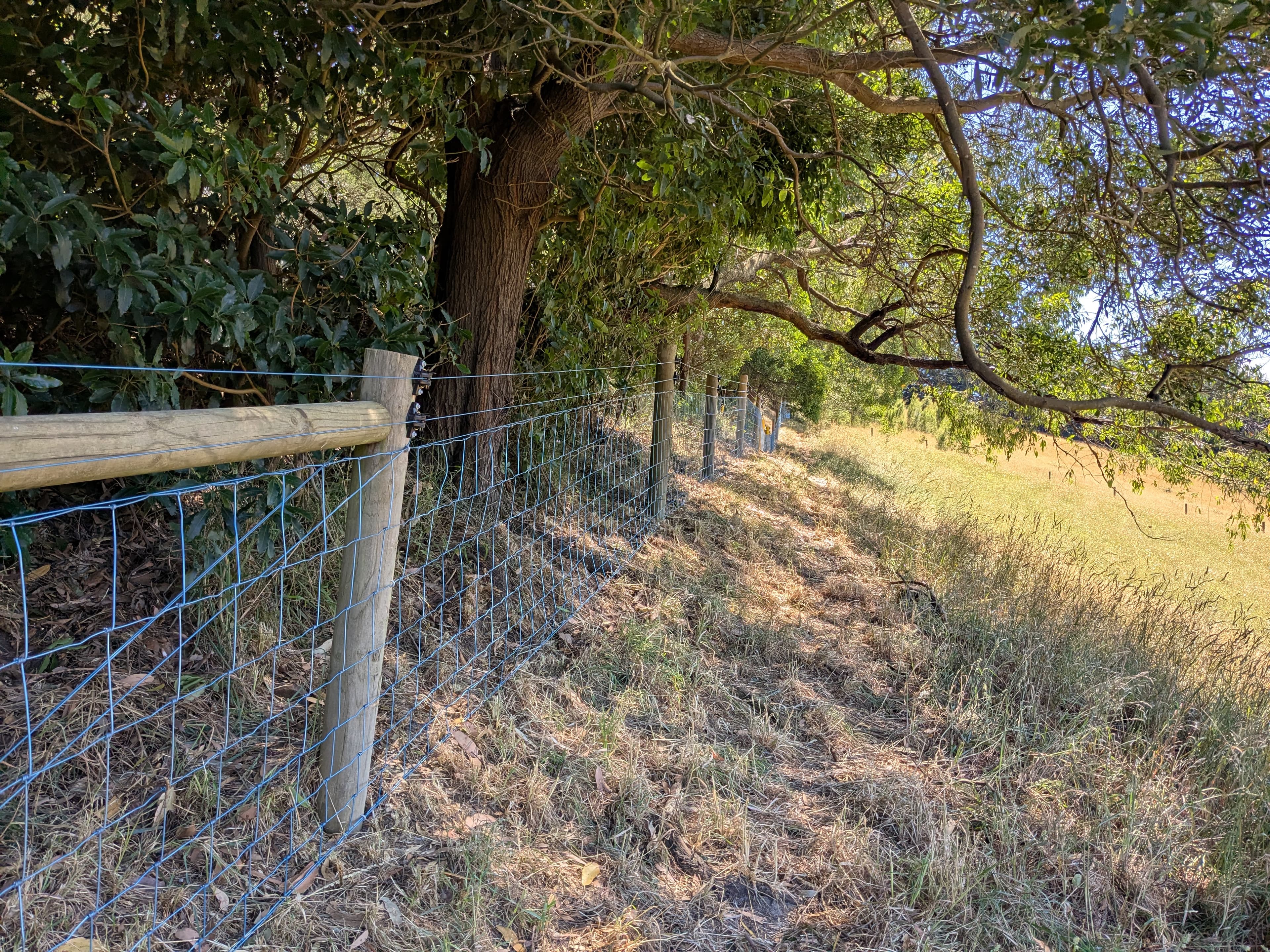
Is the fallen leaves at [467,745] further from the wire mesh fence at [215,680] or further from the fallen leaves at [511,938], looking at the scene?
the fallen leaves at [511,938]

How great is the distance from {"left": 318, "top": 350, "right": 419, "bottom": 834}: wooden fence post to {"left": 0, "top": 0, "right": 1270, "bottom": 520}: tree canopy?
1.48 ft

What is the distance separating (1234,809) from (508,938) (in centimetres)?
322

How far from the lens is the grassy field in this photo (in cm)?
→ 1023

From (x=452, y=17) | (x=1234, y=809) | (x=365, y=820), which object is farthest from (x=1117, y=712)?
(x=452, y=17)

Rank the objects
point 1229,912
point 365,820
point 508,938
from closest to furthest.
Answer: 1. point 508,938
2. point 365,820
3. point 1229,912

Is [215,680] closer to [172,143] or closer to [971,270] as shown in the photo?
[172,143]

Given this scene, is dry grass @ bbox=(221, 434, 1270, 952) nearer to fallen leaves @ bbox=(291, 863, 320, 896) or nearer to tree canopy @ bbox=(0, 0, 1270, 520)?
fallen leaves @ bbox=(291, 863, 320, 896)

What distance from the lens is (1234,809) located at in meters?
3.59

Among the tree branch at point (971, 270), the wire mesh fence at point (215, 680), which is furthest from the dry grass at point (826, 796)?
the tree branch at point (971, 270)

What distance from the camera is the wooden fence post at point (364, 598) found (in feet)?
8.55

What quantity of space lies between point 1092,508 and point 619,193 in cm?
1697

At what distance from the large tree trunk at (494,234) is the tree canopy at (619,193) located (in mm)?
21

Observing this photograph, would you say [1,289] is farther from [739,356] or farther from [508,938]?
[739,356]

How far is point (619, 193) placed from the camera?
19.5ft
